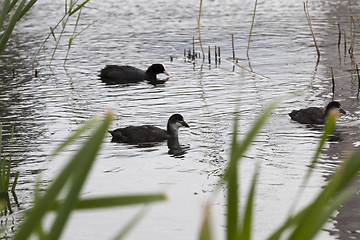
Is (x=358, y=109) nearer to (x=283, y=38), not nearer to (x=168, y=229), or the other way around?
(x=168, y=229)

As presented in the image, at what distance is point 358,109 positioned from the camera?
11742 mm

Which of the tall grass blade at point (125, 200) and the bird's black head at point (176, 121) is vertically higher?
the tall grass blade at point (125, 200)

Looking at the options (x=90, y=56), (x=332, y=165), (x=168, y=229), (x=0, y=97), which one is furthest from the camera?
(x=90, y=56)

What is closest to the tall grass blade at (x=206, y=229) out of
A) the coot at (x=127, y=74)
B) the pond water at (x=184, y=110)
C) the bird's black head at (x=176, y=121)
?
the pond water at (x=184, y=110)

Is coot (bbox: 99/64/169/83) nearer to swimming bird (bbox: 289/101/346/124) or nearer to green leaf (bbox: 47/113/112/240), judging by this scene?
swimming bird (bbox: 289/101/346/124)

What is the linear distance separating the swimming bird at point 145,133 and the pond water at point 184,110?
208mm

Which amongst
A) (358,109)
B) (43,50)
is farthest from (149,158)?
(43,50)

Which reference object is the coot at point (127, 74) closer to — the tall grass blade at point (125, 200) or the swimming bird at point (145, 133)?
the swimming bird at point (145, 133)

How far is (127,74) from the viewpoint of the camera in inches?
638

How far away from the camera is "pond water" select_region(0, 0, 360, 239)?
21.0ft

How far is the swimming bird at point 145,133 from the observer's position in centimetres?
973

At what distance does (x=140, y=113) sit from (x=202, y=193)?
17.2ft

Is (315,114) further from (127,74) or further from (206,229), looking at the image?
(206,229)

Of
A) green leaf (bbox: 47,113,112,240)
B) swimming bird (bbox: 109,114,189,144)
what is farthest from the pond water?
green leaf (bbox: 47,113,112,240)
